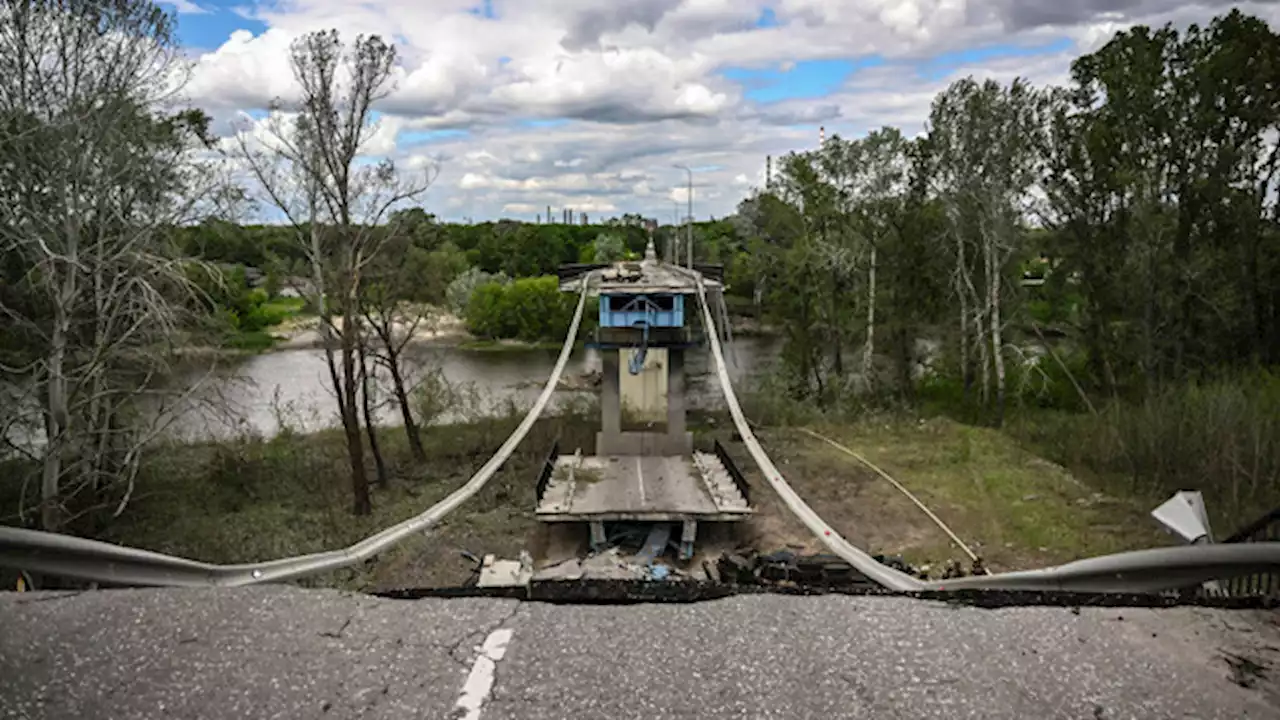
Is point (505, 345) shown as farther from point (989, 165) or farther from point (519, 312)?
point (989, 165)

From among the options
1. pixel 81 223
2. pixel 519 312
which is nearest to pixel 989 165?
pixel 81 223

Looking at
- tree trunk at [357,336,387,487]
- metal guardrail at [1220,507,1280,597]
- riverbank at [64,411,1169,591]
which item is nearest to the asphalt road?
metal guardrail at [1220,507,1280,597]

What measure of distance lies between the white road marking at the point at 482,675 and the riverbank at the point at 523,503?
33.5 feet

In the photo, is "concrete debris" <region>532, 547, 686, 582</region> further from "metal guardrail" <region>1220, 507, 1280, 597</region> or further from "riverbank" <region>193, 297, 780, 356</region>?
"riverbank" <region>193, 297, 780, 356</region>

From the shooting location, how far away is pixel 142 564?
11.5ft

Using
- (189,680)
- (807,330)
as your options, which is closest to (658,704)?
(189,680)

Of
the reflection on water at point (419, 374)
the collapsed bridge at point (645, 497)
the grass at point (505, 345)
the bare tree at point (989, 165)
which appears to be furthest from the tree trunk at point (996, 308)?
the grass at point (505, 345)

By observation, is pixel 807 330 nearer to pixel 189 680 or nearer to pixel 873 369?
pixel 873 369

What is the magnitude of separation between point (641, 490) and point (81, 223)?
10.1 meters

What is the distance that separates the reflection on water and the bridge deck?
279 cm

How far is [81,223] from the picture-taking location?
41.7 feet

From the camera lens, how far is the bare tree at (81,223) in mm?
11898

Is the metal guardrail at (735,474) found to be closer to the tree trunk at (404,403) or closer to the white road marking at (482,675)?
the tree trunk at (404,403)

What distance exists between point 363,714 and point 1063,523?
51.3 feet
